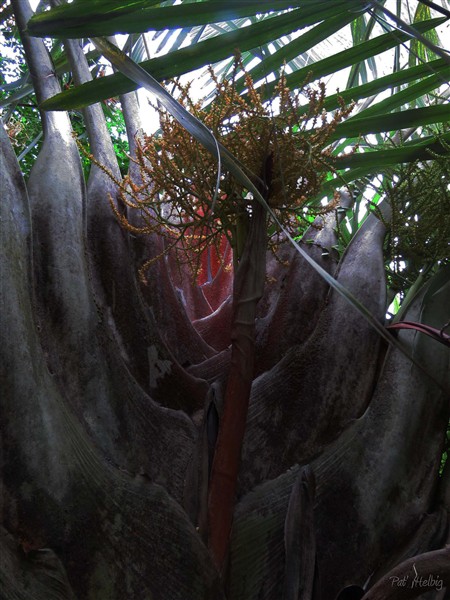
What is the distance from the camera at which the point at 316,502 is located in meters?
1.01

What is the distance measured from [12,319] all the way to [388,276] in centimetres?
80

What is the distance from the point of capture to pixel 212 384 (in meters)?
1.04

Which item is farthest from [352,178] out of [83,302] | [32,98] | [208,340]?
[32,98]
